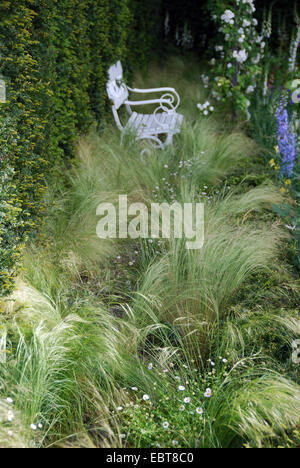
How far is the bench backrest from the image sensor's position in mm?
4660

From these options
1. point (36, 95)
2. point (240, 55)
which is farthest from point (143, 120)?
point (36, 95)

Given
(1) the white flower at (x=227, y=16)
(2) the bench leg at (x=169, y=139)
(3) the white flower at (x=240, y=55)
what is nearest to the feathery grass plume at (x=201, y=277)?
(2) the bench leg at (x=169, y=139)

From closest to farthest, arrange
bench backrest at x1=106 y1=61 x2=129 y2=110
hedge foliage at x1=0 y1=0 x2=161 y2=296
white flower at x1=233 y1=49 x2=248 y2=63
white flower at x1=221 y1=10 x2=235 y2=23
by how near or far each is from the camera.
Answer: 1. hedge foliage at x1=0 y1=0 x2=161 y2=296
2. bench backrest at x1=106 y1=61 x2=129 y2=110
3. white flower at x1=221 y1=10 x2=235 y2=23
4. white flower at x1=233 y1=49 x2=248 y2=63

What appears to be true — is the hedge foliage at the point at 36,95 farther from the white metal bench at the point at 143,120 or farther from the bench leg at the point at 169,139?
the bench leg at the point at 169,139

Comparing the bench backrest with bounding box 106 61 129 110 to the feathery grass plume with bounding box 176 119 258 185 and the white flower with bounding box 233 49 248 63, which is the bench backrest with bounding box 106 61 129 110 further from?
the white flower with bounding box 233 49 248 63

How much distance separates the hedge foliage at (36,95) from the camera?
229 centimetres

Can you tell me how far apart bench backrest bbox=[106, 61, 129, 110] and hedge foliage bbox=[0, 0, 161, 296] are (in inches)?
8.3

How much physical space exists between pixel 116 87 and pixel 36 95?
2.30 metres

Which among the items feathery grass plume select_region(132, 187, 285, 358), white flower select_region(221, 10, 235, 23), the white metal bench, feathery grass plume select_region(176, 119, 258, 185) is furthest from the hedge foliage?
white flower select_region(221, 10, 235, 23)

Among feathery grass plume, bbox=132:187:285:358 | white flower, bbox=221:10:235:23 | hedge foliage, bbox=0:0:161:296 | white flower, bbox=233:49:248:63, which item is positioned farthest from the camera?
white flower, bbox=233:49:248:63

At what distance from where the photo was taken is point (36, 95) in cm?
280

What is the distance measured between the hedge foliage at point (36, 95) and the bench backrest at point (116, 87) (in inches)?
8.3

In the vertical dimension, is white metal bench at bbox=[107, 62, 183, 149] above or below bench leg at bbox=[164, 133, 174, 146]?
above

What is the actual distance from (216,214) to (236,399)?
1.68 m
